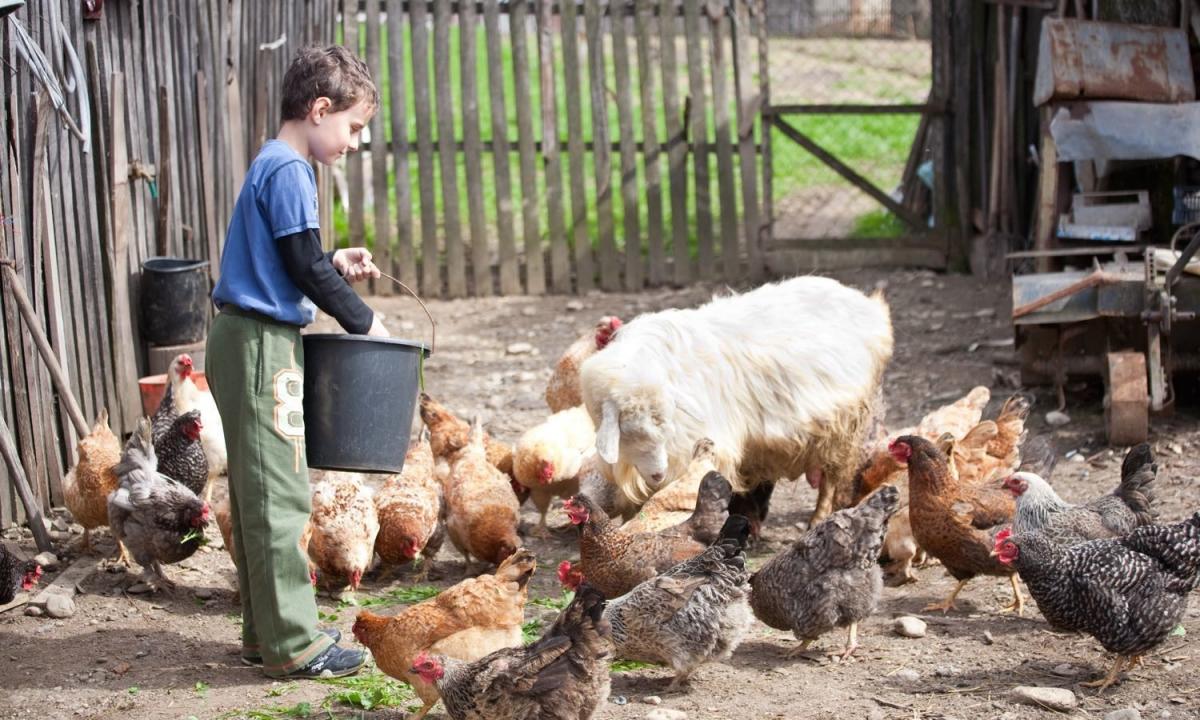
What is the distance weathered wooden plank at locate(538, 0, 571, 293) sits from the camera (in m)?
12.9

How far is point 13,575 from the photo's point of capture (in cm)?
570

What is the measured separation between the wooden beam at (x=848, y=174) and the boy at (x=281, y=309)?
851 cm

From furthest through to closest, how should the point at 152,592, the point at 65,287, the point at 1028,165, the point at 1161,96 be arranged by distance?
the point at 1028,165
the point at 1161,96
the point at 65,287
the point at 152,592

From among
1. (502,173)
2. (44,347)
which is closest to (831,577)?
(44,347)

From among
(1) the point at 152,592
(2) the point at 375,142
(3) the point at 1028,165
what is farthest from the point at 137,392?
(3) the point at 1028,165

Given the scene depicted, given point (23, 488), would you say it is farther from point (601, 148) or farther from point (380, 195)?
point (601, 148)

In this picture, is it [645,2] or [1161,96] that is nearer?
[1161,96]

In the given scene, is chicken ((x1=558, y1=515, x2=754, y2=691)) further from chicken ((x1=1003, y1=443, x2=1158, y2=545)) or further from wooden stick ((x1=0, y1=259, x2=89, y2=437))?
wooden stick ((x1=0, y1=259, x2=89, y2=437))

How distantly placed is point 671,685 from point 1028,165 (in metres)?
8.29

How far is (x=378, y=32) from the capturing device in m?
12.7

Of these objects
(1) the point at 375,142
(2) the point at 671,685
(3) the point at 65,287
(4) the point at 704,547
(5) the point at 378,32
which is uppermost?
(5) the point at 378,32

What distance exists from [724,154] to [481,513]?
735 cm

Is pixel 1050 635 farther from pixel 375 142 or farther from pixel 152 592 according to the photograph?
pixel 375 142

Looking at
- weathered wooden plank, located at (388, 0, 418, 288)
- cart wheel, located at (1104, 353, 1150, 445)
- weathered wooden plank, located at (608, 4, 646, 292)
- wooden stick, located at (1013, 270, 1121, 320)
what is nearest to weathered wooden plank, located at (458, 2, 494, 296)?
weathered wooden plank, located at (388, 0, 418, 288)
